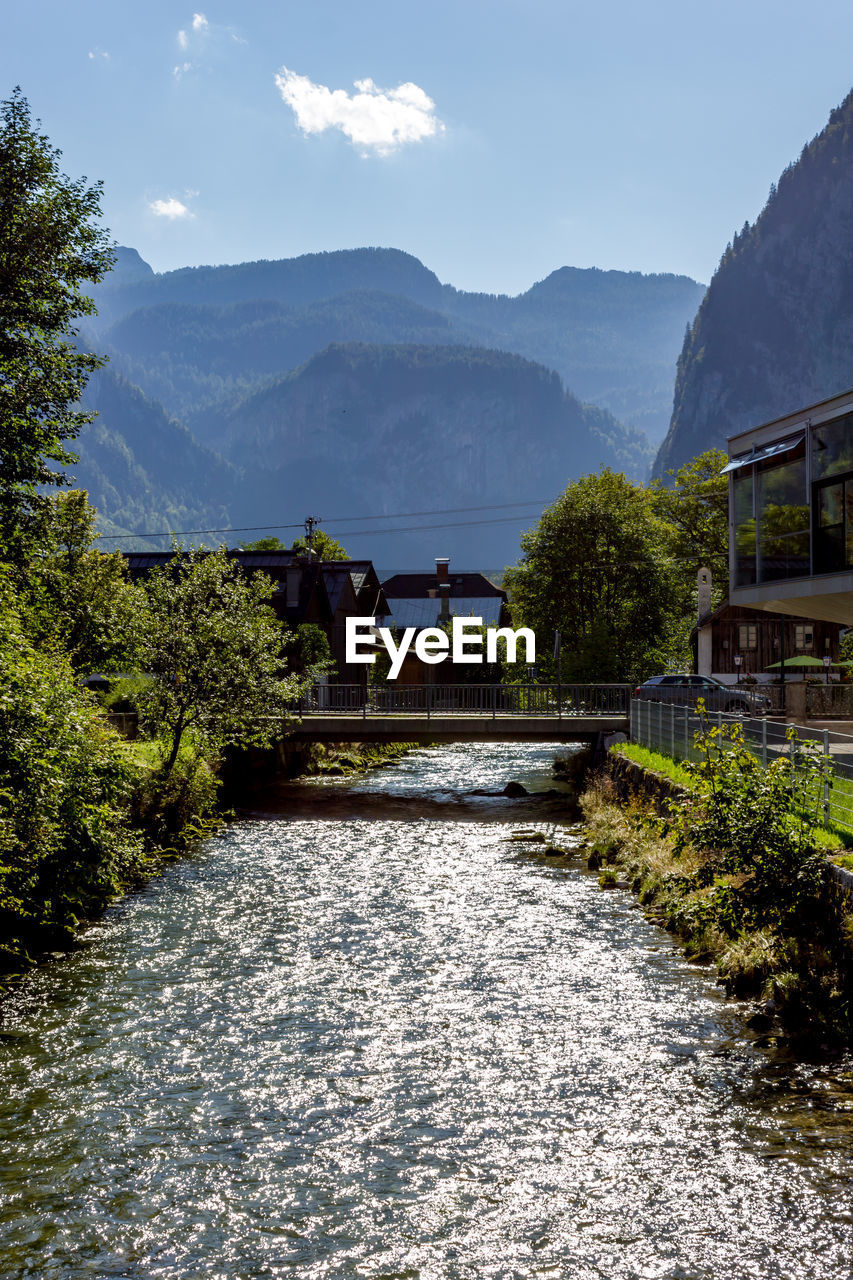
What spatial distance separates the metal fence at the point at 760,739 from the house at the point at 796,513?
11.3ft

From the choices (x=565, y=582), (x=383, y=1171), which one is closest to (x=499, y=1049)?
(x=383, y=1171)

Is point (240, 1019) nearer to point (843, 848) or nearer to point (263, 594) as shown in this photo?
point (843, 848)

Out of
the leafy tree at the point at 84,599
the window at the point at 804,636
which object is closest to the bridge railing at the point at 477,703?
the leafy tree at the point at 84,599

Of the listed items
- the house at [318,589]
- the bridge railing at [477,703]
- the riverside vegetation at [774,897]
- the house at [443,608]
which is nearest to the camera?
the riverside vegetation at [774,897]

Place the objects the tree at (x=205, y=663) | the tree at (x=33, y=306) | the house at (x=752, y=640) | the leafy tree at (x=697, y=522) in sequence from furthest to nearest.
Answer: the leafy tree at (x=697, y=522), the house at (x=752, y=640), the tree at (x=205, y=663), the tree at (x=33, y=306)

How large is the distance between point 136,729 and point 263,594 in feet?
20.4

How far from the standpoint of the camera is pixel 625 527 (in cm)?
5959

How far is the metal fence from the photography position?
15.6 m

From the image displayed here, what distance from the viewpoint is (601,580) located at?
59.7 metres

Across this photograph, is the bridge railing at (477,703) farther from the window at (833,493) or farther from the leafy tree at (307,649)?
the window at (833,493)

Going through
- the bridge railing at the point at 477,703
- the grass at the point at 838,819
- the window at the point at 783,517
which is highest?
the window at the point at 783,517

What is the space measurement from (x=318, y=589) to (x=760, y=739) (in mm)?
39793

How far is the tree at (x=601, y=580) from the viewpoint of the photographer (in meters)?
59.2

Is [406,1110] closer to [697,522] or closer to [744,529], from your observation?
[744,529]
